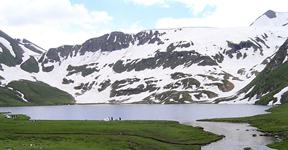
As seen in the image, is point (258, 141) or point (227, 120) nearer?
point (258, 141)

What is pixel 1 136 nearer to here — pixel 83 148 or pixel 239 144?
pixel 83 148

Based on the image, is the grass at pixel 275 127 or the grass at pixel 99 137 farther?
the grass at pixel 275 127

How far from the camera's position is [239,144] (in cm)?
8575

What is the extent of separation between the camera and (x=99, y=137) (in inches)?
3415

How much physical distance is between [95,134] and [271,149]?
35.8m

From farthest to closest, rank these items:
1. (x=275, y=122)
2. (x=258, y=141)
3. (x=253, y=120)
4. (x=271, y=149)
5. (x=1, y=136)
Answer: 1. (x=253, y=120)
2. (x=275, y=122)
3. (x=258, y=141)
4. (x=1, y=136)
5. (x=271, y=149)

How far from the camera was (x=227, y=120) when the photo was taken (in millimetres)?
142500

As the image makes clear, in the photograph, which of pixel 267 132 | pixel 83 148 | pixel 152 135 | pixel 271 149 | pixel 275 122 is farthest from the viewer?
pixel 275 122

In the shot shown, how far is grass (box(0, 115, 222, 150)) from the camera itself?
73.3m

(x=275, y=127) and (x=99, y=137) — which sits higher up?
(x=275, y=127)

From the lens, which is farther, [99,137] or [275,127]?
[275,127]

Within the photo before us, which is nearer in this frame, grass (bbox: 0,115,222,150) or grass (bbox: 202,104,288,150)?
grass (bbox: 0,115,222,150)

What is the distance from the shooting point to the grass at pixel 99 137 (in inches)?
2886

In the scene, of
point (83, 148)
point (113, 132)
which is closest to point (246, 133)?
point (113, 132)
